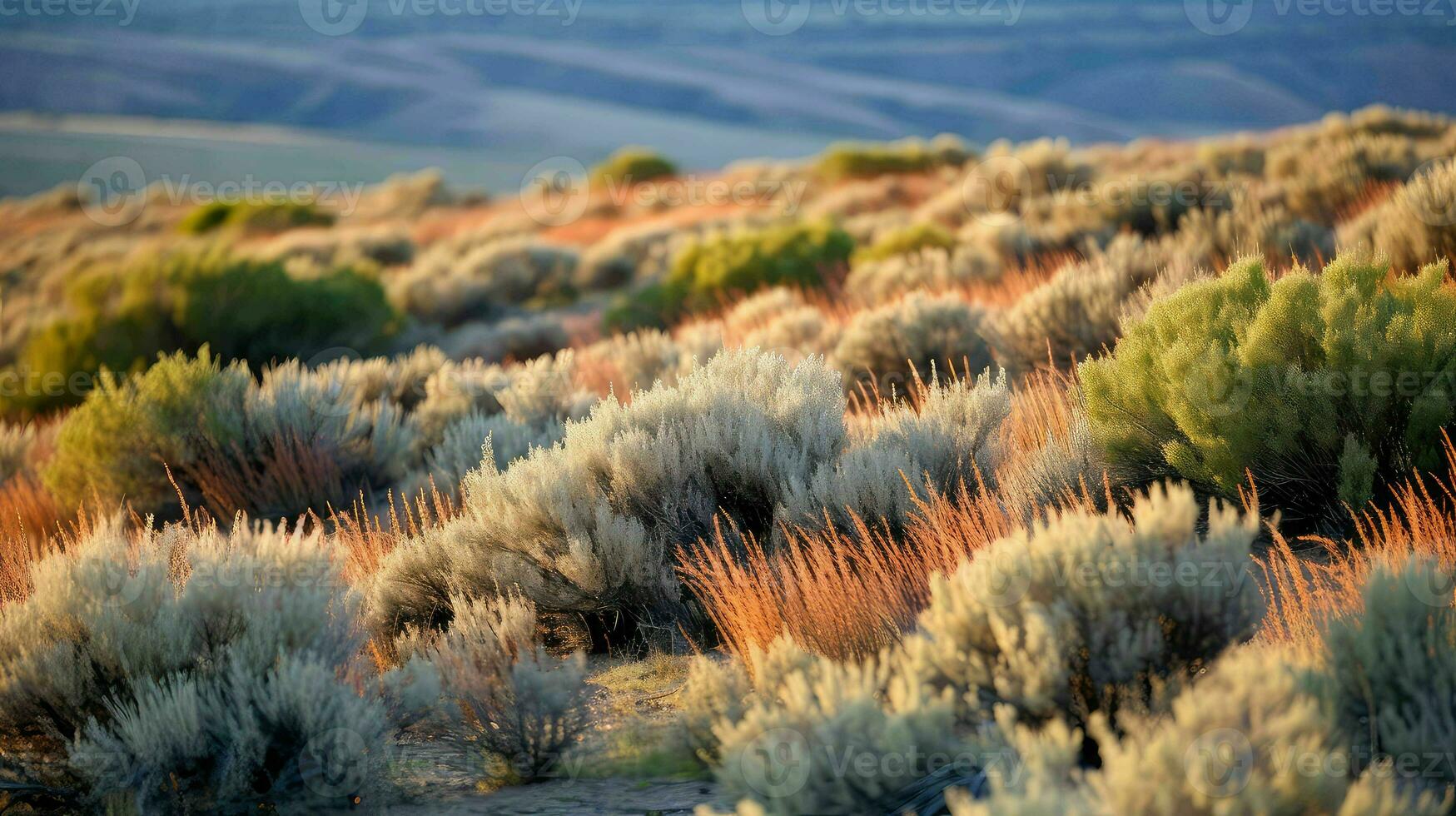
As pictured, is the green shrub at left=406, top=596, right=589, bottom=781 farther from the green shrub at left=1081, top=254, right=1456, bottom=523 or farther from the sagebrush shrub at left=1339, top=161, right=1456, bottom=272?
the sagebrush shrub at left=1339, top=161, right=1456, bottom=272

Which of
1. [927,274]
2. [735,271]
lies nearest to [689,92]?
[735,271]

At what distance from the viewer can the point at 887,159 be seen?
102ft

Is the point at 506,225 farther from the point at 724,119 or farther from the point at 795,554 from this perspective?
the point at 724,119

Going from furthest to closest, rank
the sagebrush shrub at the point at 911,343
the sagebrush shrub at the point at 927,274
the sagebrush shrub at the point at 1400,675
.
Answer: the sagebrush shrub at the point at 927,274 → the sagebrush shrub at the point at 911,343 → the sagebrush shrub at the point at 1400,675

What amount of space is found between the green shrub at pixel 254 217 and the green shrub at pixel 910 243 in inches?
831

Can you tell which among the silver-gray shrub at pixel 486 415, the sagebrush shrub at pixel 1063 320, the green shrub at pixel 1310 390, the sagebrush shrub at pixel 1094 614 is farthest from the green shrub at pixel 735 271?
the sagebrush shrub at pixel 1094 614

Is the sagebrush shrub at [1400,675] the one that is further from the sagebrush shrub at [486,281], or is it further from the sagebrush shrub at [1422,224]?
the sagebrush shrub at [486,281]

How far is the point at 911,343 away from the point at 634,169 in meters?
31.0

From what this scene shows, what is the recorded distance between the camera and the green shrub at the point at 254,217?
1159 inches

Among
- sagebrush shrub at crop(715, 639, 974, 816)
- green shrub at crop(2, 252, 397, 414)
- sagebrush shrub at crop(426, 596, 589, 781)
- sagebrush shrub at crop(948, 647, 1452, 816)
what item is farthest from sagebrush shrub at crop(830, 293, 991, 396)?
green shrub at crop(2, 252, 397, 414)

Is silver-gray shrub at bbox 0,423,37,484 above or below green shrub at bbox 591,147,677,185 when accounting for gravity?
below

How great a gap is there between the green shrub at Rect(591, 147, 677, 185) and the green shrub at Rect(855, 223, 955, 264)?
2344 centimetres

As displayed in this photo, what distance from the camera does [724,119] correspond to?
6880 inches

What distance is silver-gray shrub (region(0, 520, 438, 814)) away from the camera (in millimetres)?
3113
